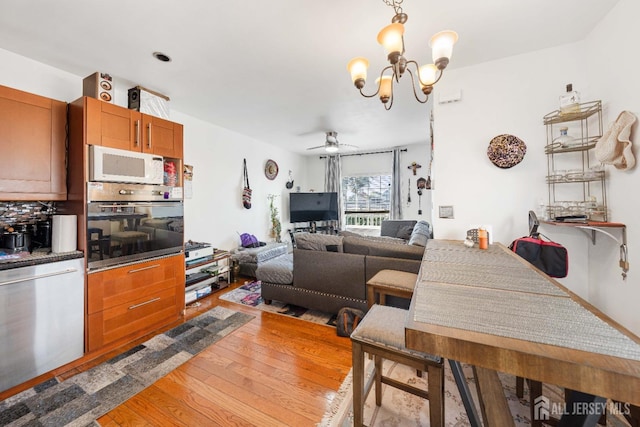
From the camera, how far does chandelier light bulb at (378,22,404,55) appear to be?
127 centimetres

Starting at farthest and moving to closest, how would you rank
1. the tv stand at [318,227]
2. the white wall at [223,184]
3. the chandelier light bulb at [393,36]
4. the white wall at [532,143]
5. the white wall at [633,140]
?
the tv stand at [318,227], the white wall at [223,184], the white wall at [532,143], the white wall at [633,140], the chandelier light bulb at [393,36]

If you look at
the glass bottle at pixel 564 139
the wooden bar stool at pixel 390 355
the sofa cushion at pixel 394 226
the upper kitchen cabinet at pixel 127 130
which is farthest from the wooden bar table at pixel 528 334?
the sofa cushion at pixel 394 226

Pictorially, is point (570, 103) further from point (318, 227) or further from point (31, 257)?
point (318, 227)

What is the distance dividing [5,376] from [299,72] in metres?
3.21

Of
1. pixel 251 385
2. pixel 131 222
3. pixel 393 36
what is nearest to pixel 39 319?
pixel 131 222

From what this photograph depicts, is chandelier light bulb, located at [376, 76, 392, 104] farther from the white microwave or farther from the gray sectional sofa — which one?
the white microwave

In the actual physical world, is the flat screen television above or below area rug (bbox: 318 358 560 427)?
above

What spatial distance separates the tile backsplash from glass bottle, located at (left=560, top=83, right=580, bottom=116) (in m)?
4.38

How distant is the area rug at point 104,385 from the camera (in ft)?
4.87

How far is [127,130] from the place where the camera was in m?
2.29

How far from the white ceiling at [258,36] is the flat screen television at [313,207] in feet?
10.2

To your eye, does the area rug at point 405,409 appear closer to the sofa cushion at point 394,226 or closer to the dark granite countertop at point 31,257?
the dark granite countertop at point 31,257

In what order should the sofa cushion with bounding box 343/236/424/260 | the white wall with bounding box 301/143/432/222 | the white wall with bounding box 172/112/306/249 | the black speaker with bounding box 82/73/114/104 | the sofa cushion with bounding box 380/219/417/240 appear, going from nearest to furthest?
1. the black speaker with bounding box 82/73/114/104
2. the sofa cushion with bounding box 343/236/424/260
3. the white wall with bounding box 172/112/306/249
4. the sofa cushion with bounding box 380/219/417/240
5. the white wall with bounding box 301/143/432/222

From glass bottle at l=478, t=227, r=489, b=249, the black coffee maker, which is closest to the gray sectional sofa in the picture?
glass bottle at l=478, t=227, r=489, b=249
